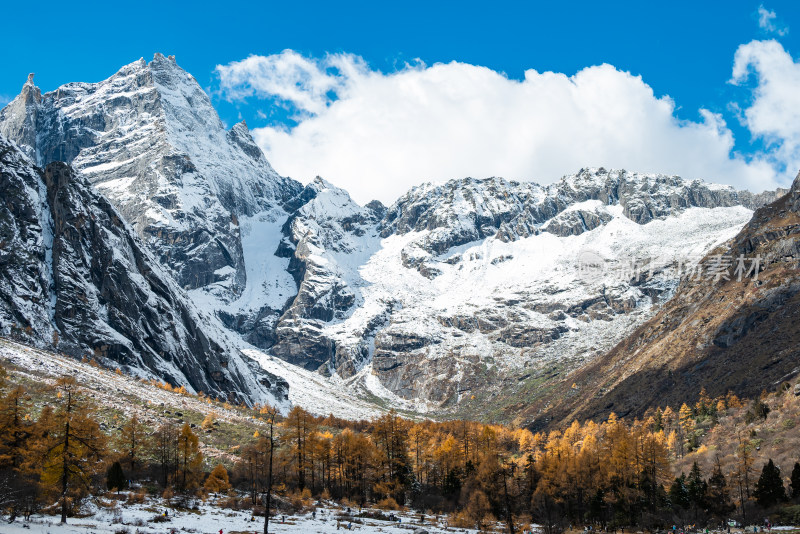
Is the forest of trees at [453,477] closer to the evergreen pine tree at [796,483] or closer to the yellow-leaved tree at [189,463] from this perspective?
the evergreen pine tree at [796,483]

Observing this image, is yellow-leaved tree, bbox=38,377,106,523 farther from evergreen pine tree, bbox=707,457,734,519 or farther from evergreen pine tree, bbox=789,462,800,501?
evergreen pine tree, bbox=789,462,800,501

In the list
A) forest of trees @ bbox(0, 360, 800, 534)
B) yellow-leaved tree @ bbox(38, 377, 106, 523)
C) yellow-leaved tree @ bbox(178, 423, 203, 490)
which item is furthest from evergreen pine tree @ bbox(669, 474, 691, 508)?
yellow-leaved tree @ bbox(38, 377, 106, 523)

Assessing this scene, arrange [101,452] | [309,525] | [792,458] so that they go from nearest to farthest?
[101,452] → [309,525] → [792,458]

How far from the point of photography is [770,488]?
68.2m

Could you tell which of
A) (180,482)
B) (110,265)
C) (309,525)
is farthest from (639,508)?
(110,265)

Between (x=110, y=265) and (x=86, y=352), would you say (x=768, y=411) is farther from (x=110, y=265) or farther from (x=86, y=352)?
(x=110, y=265)

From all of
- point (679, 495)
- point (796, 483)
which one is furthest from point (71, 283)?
point (796, 483)

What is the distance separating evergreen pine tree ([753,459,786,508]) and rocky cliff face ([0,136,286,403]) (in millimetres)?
139990

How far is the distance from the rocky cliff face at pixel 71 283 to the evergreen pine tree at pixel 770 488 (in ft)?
459

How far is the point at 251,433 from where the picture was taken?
10538cm

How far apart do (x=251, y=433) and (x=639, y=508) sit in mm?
61408

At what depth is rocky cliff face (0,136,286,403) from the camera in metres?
153

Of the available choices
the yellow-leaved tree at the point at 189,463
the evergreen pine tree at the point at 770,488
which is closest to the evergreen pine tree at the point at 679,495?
the evergreen pine tree at the point at 770,488

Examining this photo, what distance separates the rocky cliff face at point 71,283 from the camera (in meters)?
153
